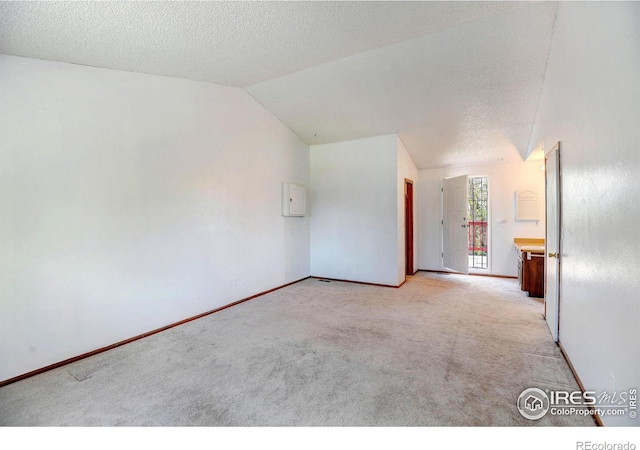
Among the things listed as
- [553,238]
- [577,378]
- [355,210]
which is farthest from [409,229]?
[577,378]

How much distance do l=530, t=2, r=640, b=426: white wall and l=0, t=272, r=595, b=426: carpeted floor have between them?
512mm

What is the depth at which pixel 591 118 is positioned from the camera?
6.02 feet

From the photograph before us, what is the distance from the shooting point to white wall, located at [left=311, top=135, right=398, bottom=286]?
5049 mm

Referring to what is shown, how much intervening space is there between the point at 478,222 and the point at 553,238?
144 inches

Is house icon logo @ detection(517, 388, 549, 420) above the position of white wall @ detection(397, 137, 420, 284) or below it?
below

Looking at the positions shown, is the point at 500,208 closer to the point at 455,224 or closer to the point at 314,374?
the point at 455,224

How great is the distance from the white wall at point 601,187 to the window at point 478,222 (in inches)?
150

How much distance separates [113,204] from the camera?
2822 millimetres

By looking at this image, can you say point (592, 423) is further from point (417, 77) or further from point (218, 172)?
point (218, 172)

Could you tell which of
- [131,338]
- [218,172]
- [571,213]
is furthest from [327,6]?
[131,338]

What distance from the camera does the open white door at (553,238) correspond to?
8.79 feet

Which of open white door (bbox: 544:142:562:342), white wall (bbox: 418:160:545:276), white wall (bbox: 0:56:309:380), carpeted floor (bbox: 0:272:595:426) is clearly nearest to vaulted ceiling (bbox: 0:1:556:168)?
white wall (bbox: 0:56:309:380)

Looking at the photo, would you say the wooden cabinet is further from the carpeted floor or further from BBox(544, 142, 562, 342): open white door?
BBox(544, 142, 562, 342): open white door

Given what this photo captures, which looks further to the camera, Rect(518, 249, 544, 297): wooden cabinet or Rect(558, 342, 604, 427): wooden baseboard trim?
Rect(518, 249, 544, 297): wooden cabinet
